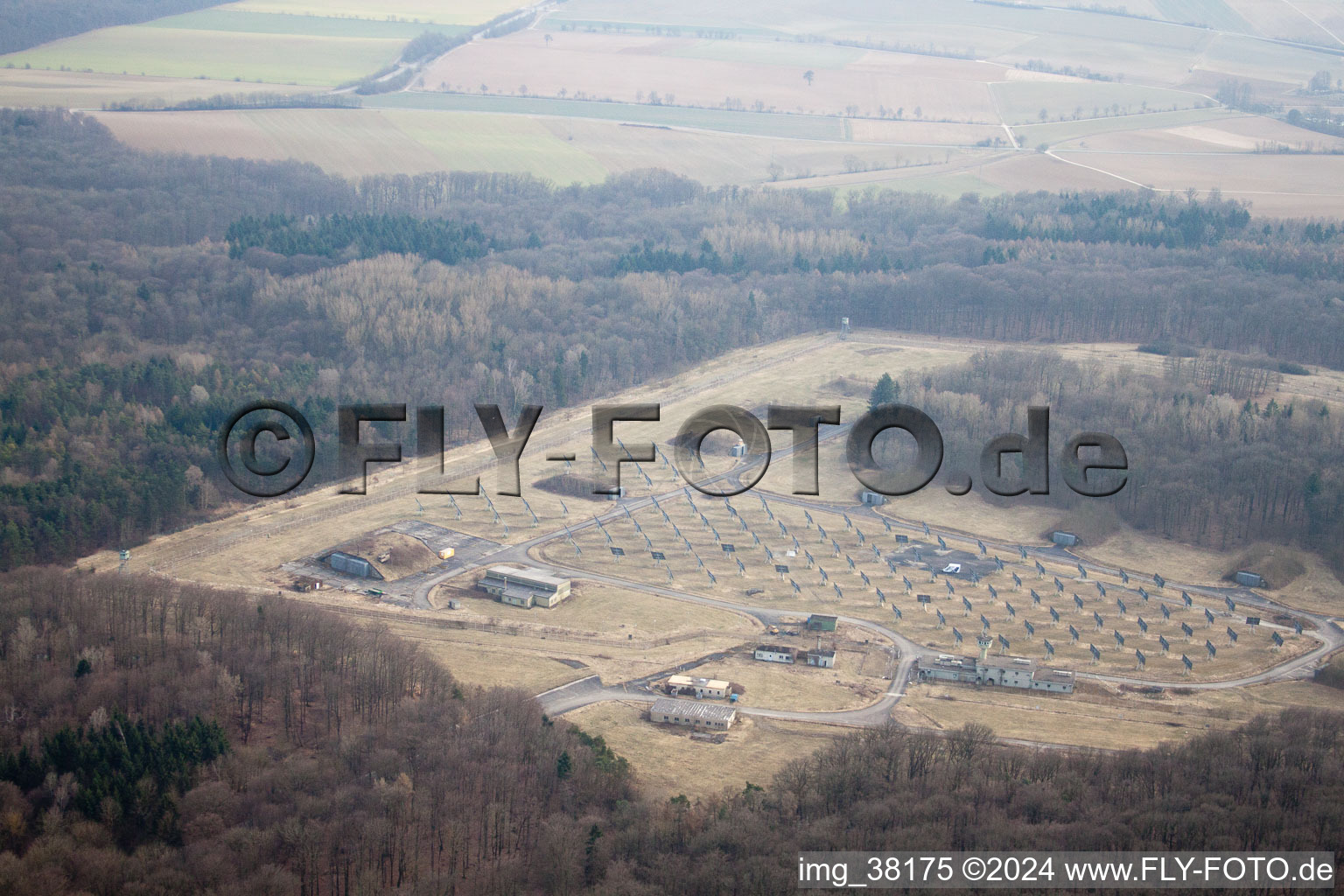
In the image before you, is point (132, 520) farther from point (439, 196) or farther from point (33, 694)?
point (439, 196)

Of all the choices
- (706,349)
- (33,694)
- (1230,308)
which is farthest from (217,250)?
(1230,308)

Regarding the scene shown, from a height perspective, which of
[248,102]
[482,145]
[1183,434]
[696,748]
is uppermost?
[248,102]

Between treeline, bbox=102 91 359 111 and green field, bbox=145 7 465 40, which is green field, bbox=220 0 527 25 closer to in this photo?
green field, bbox=145 7 465 40

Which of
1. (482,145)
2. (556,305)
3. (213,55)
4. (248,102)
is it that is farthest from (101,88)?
(556,305)

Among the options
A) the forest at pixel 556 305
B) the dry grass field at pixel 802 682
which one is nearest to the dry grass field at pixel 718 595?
the dry grass field at pixel 802 682

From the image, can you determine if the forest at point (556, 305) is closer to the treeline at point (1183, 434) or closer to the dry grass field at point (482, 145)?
the treeline at point (1183, 434)

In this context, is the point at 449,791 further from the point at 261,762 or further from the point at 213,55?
the point at 213,55
